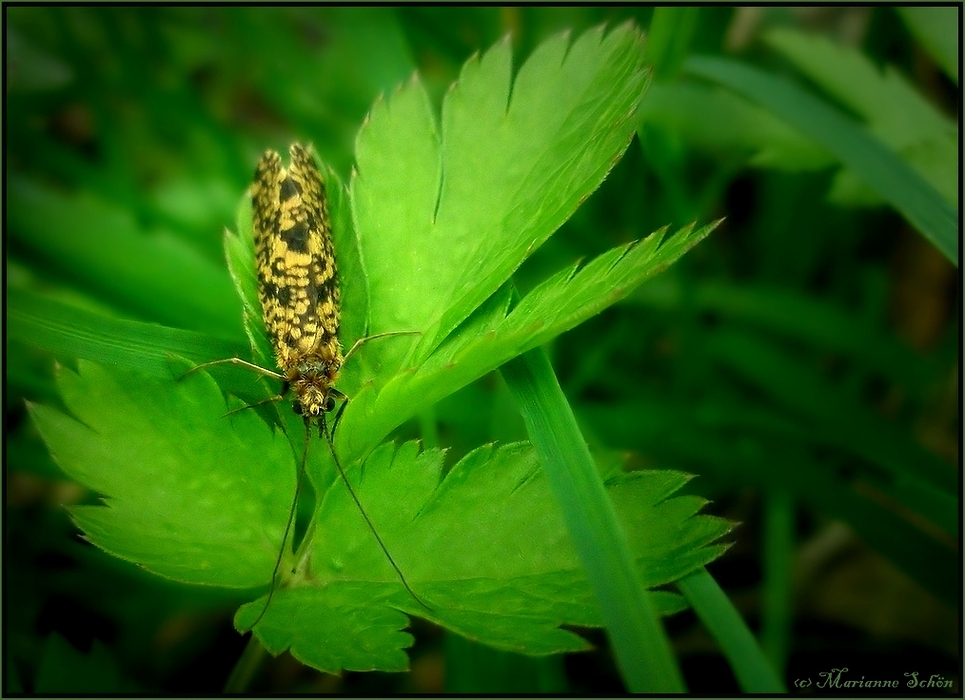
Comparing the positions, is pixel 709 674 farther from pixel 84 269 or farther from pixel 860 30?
pixel 860 30

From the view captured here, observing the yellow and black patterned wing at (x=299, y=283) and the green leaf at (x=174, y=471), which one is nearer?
the green leaf at (x=174, y=471)

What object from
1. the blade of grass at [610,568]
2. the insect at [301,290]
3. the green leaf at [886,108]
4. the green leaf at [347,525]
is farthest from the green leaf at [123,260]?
the green leaf at [886,108]

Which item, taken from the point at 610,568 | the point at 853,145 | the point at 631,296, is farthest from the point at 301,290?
the point at 853,145

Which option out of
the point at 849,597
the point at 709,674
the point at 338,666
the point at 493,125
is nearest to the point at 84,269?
the point at 493,125

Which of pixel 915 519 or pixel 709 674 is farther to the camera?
pixel 915 519

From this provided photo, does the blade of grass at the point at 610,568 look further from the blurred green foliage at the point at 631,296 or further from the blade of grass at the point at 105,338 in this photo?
the blade of grass at the point at 105,338

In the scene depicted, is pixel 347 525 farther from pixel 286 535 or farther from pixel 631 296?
pixel 631 296
